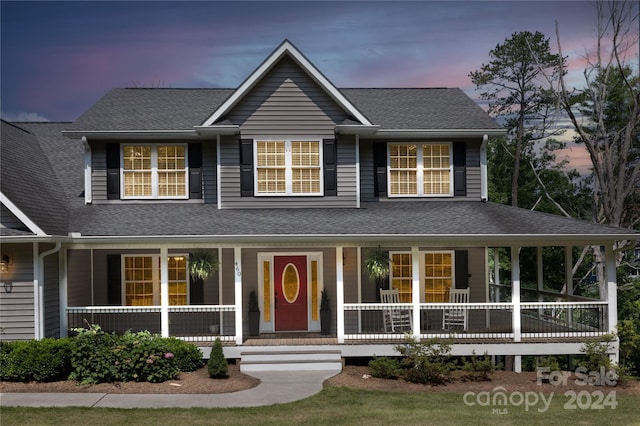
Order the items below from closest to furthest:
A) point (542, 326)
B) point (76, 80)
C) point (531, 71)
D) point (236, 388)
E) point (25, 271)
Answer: point (236, 388) → point (25, 271) → point (542, 326) → point (531, 71) → point (76, 80)

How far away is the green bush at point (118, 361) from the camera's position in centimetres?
1420

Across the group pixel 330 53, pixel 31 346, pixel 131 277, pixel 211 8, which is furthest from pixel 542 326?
pixel 330 53

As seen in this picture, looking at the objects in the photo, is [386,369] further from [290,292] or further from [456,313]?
[290,292]

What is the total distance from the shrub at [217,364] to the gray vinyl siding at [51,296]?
14.0 feet

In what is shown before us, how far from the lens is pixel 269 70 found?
18062mm

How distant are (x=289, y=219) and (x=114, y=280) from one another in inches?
220

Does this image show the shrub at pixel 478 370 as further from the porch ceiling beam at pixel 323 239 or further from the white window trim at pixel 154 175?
the white window trim at pixel 154 175

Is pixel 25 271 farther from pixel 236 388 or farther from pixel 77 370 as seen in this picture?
pixel 236 388

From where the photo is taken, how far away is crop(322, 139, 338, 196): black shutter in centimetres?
1822

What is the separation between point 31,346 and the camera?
14.2 m

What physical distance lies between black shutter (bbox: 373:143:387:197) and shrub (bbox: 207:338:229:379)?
276 inches

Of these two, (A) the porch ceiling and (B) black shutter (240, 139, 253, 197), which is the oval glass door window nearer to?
(A) the porch ceiling

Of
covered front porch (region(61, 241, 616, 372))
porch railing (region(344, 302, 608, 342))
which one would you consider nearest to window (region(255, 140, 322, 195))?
covered front porch (region(61, 241, 616, 372))

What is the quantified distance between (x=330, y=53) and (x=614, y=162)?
1626cm
